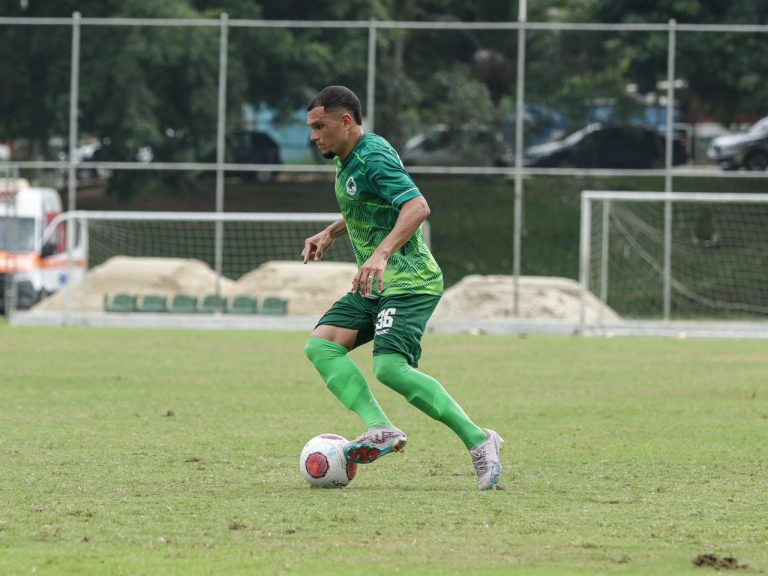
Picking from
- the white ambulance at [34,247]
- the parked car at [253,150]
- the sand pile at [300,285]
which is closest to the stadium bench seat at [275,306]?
the sand pile at [300,285]

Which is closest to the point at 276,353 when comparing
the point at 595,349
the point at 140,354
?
the point at 140,354

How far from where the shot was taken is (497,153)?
24.5 m

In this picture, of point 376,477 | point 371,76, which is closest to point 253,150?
point 371,76

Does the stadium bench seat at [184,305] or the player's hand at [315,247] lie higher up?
the player's hand at [315,247]

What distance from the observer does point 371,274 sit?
6637 mm

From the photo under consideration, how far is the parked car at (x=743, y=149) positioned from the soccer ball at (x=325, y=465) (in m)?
18.3

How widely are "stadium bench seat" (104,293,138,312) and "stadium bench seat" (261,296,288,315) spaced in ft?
6.62

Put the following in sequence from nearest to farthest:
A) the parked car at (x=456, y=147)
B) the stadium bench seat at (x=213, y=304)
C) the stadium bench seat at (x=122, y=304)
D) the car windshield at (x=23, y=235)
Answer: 1. the stadium bench seat at (x=213, y=304)
2. the stadium bench seat at (x=122, y=304)
3. the parked car at (x=456, y=147)
4. the car windshield at (x=23, y=235)

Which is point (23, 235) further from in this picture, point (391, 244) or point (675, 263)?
point (391, 244)

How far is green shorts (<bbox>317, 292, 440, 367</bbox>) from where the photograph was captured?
6996 mm

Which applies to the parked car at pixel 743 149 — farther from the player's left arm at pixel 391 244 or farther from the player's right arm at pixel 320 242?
the player's left arm at pixel 391 244

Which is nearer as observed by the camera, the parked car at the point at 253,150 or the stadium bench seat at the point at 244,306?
the stadium bench seat at the point at 244,306

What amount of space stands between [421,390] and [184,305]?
16210 millimetres

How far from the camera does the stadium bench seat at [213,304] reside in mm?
22781
